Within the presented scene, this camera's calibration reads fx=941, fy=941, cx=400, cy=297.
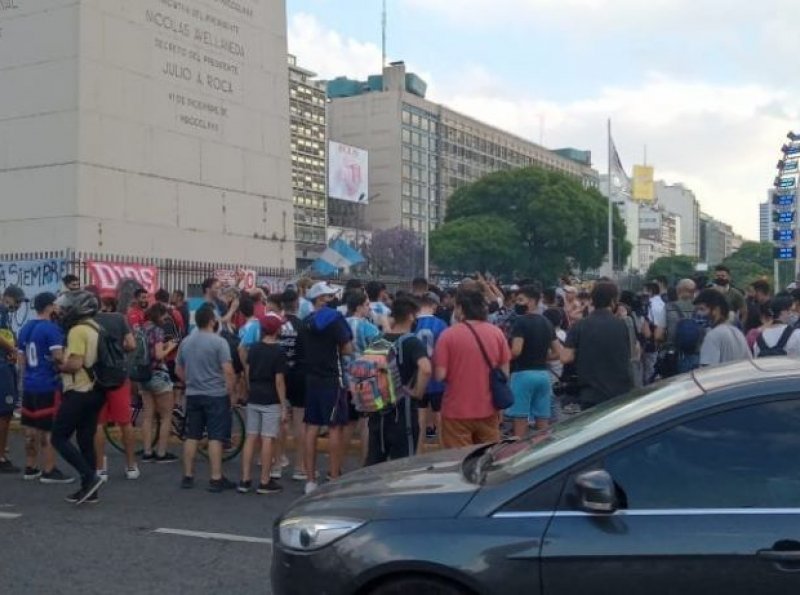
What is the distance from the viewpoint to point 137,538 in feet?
23.1

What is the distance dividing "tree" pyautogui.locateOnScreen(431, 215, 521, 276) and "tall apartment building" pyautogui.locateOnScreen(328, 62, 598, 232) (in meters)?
43.1

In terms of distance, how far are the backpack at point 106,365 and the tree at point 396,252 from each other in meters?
74.0

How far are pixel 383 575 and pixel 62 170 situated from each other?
48.8 ft

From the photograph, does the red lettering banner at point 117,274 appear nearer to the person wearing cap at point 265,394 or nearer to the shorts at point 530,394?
the person wearing cap at point 265,394

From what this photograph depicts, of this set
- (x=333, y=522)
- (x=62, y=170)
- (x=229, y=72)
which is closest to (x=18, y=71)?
(x=62, y=170)

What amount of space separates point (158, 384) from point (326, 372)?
2.61 m

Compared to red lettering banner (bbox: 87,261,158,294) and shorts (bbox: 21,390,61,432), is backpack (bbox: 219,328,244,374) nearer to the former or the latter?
shorts (bbox: 21,390,61,432)

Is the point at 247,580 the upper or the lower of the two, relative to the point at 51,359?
lower

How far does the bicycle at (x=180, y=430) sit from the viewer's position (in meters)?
10.2

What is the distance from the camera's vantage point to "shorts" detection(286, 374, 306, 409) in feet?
28.6

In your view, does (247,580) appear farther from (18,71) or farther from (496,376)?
(18,71)

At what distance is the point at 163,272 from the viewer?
17609mm

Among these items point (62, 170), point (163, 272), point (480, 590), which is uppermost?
point (62, 170)

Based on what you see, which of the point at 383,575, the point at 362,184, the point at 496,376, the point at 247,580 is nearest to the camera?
the point at 383,575
